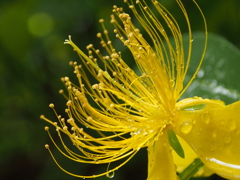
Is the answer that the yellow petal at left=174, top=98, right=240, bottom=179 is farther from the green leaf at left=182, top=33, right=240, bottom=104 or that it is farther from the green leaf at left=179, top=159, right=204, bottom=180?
the green leaf at left=182, top=33, right=240, bottom=104

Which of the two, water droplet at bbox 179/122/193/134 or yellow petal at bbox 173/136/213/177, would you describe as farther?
yellow petal at bbox 173/136/213/177

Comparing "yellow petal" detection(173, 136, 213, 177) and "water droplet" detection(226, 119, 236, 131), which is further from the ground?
"water droplet" detection(226, 119, 236, 131)

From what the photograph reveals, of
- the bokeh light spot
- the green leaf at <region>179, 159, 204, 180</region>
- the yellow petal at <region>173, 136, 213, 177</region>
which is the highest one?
the bokeh light spot

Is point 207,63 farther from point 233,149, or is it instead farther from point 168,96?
point 233,149

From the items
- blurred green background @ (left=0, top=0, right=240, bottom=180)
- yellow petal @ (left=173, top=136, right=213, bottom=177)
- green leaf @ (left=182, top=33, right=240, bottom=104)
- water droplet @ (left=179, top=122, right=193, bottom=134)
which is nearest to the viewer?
water droplet @ (left=179, top=122, right=193, bottom=134)

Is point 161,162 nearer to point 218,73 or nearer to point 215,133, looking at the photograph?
point 215,133

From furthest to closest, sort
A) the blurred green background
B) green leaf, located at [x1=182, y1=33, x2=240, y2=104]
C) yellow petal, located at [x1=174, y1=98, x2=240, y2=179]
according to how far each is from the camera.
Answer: the blurred green background < green leaf, located at [x1=182, y1=33, x2=240, y2=104] < yellow petal, located at [x1=174, y1=98, x2=240, y2=179]

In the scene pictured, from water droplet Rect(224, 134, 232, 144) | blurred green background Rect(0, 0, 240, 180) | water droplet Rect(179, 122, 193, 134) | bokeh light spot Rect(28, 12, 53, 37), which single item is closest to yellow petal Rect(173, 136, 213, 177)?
water droplet Rect(179, 122, 193, 134)

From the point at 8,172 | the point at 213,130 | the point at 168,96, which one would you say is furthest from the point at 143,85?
the point at 8,172

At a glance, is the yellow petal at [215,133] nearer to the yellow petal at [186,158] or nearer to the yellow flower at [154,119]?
the yellow flower at [154,119]
